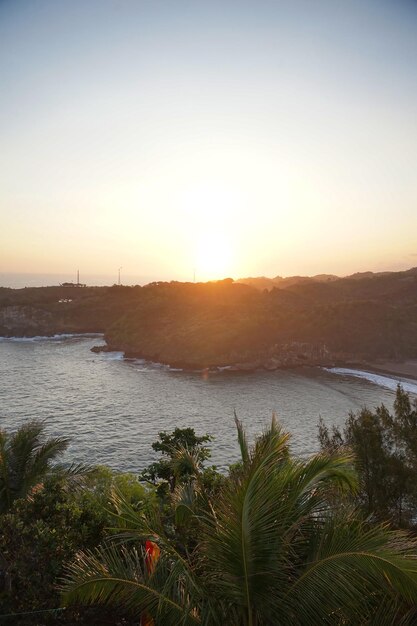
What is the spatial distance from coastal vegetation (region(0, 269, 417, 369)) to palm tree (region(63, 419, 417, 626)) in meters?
69.5

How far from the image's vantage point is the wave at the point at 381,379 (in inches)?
2451

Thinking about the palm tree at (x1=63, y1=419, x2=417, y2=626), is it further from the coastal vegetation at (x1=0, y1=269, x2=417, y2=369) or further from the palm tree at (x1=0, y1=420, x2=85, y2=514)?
the coastal vegetation at (x1=0, y1=269, x2=417, y2=369)

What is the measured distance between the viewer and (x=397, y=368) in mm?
76312

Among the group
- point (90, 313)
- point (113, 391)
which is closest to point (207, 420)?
point (113, 391)

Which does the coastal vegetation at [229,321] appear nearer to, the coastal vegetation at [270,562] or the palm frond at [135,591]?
the coastal vegetation at [270,562]

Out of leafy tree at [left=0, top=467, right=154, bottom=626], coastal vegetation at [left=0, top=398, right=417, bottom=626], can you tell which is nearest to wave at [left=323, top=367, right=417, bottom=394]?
leafy tree at [left=0, top=467, right=154, bottom=626]

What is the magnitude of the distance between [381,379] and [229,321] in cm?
3553

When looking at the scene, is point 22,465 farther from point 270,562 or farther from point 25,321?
point 25,321

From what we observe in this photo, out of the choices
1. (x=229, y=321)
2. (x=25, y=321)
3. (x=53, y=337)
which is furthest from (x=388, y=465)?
(x=25, y=321)

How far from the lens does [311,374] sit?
7025 centimetres

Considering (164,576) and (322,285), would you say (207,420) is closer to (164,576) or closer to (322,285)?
(164,576)

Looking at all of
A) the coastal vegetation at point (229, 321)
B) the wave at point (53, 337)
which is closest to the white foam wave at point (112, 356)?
the coastal vegetation at point (229, 321)

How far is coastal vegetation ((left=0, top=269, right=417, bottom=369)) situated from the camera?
81.9 m

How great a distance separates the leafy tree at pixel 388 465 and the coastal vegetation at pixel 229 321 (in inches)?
2175
